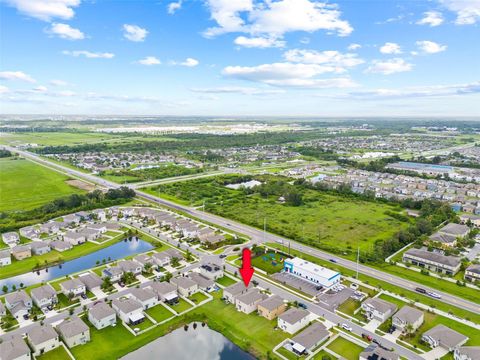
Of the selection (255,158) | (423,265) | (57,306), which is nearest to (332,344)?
(423,265)

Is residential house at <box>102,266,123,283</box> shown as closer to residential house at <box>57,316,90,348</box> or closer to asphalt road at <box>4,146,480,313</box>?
residential house at <box>57,316,90,348</box>

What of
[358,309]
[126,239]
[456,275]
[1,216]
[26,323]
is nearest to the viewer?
[26,323]

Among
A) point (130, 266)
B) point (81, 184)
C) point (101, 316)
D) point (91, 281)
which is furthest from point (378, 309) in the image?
point (81, 184)

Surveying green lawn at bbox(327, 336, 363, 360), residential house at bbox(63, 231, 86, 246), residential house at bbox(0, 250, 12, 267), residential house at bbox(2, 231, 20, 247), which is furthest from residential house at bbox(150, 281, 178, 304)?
residential house at bbox(2, 231, 20, 247)

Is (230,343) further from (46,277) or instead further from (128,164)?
(128,164)

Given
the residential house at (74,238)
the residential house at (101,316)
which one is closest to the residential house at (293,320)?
the residential house at (101,316)

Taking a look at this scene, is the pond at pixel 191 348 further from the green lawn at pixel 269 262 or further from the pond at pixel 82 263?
the pond at pixel 82 263

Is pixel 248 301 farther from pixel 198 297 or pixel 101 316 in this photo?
pixel 101 316

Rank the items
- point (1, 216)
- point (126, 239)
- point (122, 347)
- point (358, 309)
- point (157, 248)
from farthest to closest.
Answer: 1. point (1, 216)
2. point (126, 239)
3. point (157, 248)
4. point (358, 309)
5. point (122, 347)
